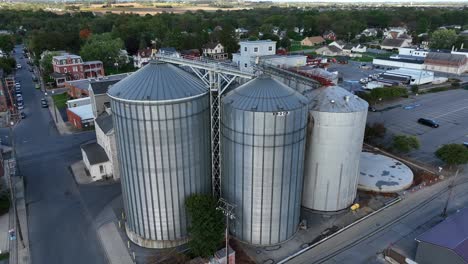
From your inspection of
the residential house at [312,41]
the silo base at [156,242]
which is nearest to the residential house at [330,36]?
the residential house at [312,41]

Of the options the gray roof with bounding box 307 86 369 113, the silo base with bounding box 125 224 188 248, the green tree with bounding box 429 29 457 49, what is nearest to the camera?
the silo base with bounding box 125 224 188 248

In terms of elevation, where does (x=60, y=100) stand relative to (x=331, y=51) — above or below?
below

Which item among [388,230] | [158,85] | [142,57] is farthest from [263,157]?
[142,57]

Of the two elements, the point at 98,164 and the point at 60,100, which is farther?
the point at 60,100

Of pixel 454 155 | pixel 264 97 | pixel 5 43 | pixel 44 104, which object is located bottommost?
pixel 44 104

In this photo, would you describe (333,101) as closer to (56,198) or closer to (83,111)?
(56,198)

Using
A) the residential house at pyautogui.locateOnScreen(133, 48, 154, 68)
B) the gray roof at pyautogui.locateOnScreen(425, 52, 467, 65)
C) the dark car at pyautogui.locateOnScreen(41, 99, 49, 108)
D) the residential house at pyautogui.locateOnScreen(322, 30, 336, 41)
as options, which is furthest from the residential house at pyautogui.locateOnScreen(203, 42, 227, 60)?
the residential house at pyautogui.locateOnScreen(322, 30, 336, 41)

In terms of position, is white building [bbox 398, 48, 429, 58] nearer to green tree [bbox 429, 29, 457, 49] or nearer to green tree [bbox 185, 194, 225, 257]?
green tree [bbox 429, 29, 457, 49]
